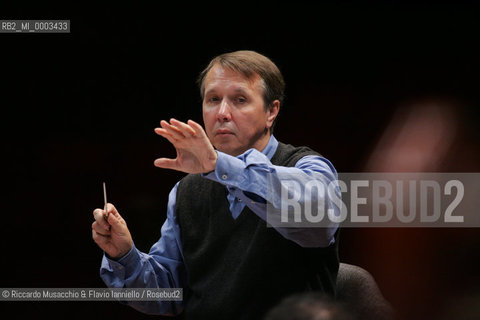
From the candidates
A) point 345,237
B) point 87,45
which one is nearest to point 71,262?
point 87,45

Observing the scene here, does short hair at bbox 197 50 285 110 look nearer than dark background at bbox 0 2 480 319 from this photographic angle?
Yes

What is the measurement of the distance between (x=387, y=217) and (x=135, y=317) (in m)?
1.05

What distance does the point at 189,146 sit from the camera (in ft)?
4.09

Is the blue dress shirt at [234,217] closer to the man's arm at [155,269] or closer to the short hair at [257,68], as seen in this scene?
the man's arm at [155,269]

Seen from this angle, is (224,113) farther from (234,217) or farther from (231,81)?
(234,217)

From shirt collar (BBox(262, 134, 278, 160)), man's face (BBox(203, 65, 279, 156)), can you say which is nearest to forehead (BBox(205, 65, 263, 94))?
man's face (BBox(203, 65, 279, 156))

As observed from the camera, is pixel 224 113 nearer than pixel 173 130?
No

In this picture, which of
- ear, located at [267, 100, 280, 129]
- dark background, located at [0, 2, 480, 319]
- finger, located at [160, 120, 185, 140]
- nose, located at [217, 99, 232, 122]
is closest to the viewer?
finger, located at [160, 120, 185, 140]

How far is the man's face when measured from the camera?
5.19ft

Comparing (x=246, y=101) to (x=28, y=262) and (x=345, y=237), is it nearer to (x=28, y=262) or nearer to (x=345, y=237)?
(x=345, y=237)

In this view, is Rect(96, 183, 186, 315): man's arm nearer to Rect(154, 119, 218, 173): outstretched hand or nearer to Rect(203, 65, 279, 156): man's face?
Rect(203, 65, 279, 156): man's face

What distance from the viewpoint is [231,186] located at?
1.30 m

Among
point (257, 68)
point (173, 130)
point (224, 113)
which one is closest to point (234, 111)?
point (224, 113)

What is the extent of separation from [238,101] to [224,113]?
0.06 meters
